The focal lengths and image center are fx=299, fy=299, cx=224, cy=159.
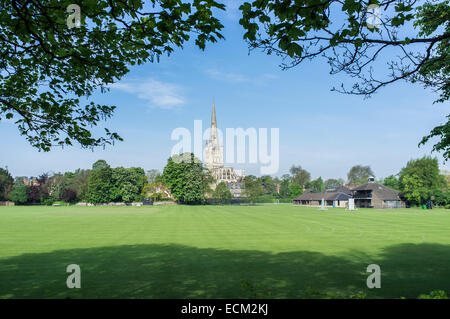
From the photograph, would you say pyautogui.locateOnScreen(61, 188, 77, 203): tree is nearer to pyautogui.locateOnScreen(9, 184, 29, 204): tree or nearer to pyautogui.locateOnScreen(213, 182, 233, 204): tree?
pyautogui.locateOnScreen(9, 184, 29, 204): tree

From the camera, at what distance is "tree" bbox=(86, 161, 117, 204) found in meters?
91.2

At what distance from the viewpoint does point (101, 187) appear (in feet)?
300

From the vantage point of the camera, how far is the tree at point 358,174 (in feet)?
518

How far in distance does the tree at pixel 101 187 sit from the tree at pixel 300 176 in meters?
102

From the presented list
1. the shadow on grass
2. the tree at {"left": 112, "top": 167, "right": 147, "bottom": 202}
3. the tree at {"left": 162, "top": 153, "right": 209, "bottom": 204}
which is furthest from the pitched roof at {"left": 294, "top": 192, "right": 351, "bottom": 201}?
the shadow on grass

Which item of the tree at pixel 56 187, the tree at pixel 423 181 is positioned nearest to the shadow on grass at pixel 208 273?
the tree at pixel 423 181

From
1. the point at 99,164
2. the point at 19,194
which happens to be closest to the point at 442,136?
the point at 99,164

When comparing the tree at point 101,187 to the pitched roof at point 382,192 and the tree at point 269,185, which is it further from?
the tree at point 269,185

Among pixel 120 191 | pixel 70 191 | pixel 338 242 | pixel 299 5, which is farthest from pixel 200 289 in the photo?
pixel 70 191
